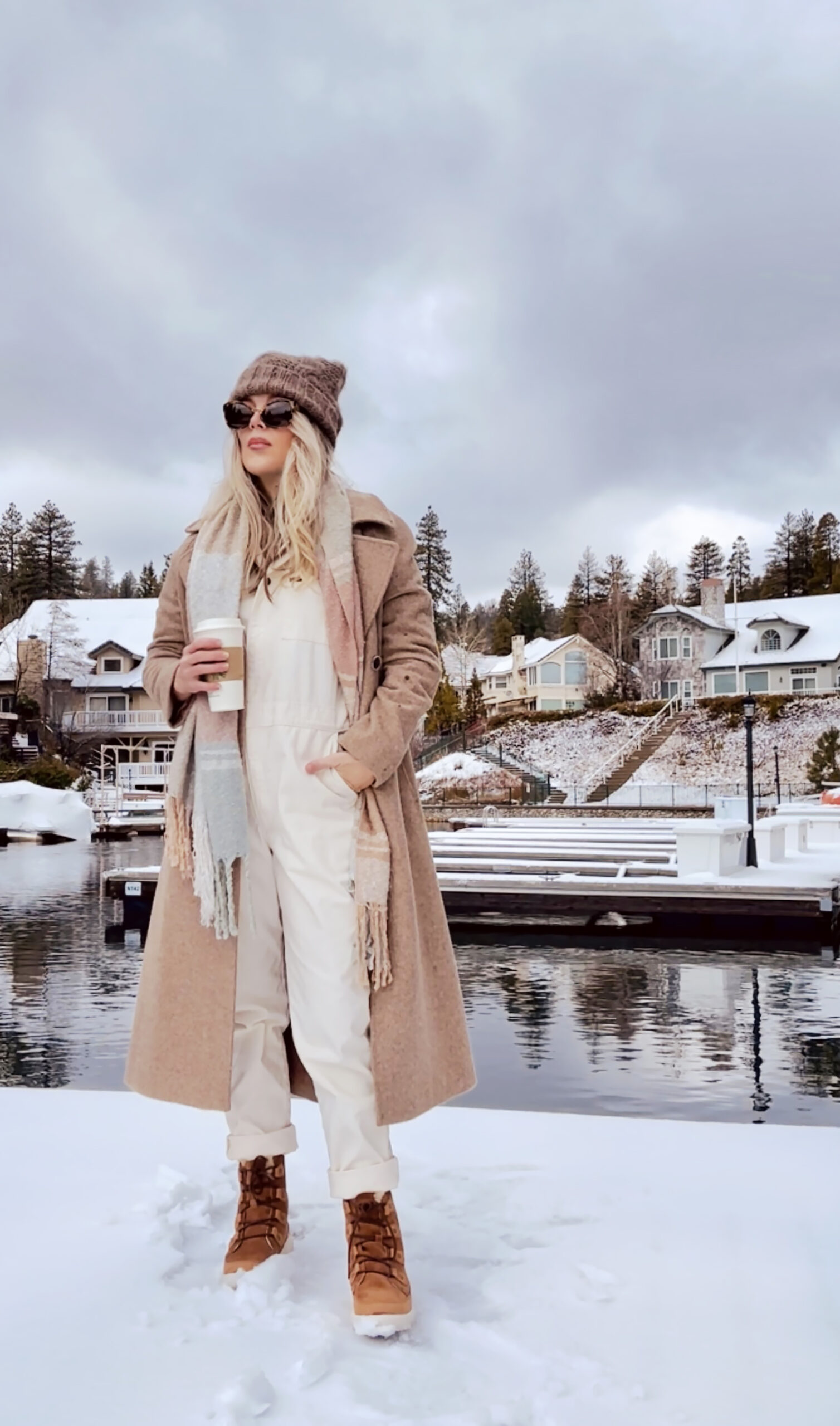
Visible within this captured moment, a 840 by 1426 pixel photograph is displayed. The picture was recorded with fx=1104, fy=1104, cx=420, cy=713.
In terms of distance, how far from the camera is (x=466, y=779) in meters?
37.2

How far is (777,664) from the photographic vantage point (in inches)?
1884

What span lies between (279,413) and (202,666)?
1.73 ft

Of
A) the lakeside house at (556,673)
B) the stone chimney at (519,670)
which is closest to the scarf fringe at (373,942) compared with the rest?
the lakeside house at (556,673)

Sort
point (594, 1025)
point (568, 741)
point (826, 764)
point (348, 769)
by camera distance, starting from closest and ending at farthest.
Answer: point (348, 769) → point (594, 1025) → point (826, 764) → point (568, 741)

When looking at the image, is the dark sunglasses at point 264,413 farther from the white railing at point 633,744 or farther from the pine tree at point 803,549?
the pine tree at point 803,549

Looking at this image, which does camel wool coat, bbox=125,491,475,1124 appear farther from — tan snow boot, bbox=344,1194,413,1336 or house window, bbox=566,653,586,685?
house window, bbox=566,653,586,685

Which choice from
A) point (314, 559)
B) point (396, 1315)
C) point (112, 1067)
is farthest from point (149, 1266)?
point (112, 1067)

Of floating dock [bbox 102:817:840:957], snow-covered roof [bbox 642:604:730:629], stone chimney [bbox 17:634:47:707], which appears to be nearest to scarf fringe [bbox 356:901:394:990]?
floating dock [bbox 102:817:840:957]

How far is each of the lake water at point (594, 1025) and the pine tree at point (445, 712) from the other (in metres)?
32.6

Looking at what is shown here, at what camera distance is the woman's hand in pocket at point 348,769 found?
6.39 ft

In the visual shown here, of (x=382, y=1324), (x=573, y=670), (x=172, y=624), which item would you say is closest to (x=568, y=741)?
(x=573, y=670)

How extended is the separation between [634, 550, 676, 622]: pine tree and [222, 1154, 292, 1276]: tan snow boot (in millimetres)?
58988

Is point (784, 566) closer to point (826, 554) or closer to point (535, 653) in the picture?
point (826, 554)

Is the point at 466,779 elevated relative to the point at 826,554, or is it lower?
lower
